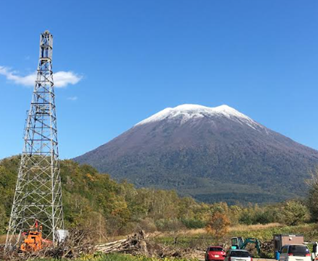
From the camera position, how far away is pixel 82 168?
102250mm

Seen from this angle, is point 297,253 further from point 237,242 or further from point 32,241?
point 32,241

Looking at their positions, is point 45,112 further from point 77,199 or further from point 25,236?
point 77,199

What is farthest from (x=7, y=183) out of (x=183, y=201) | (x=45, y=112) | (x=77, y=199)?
(x=183, y=201)

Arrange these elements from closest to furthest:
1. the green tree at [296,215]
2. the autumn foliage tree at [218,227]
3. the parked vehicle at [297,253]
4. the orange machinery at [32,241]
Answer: the parked vehicle at [297,253] → the orange machinery at [32,241] → the autumn foliage tree at [218,227] → the green tree at [296,215]

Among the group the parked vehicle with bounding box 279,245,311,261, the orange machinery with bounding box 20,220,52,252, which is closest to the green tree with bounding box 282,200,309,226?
the parked vehicle with bounding box 279,245,311,261

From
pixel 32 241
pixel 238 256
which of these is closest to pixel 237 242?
pixel 238 256

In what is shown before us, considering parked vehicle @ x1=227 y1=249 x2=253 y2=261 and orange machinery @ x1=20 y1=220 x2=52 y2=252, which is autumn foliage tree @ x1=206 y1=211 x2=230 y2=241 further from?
orange machinery @ x1=20 y1=220 x2=52 y2=252

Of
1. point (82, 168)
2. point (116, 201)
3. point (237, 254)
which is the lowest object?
point (237, 254)

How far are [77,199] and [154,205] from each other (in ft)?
128

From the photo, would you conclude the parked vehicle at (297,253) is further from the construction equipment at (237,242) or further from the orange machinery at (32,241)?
the orange machinery at (32,241)

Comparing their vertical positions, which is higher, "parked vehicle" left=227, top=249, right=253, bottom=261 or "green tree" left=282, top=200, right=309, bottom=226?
"green tree" left=282, top=200, right=309, bottom=226

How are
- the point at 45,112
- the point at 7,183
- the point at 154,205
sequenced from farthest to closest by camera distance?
the point at 154,205, the point at 7,183, the point at 45,112

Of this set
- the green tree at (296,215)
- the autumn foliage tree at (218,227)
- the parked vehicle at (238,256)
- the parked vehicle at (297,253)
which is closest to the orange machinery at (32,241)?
the parked vehicle at (238,256)

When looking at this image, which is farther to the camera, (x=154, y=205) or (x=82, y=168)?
(x=154, y=205)
